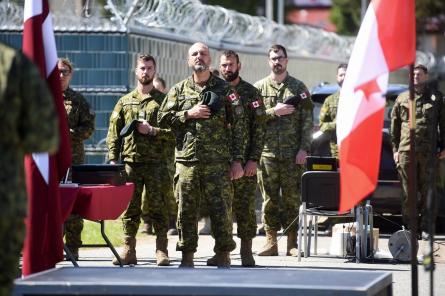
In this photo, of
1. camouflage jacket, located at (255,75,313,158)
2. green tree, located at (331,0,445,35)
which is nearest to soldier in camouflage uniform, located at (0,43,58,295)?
camouflage jacket, located at (255,75,313,158)

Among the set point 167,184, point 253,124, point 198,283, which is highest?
point 253,124

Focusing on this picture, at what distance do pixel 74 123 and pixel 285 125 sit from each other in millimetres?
2582

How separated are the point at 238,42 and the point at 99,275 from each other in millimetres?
17882

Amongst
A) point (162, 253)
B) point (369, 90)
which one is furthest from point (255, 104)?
point (369, 90)

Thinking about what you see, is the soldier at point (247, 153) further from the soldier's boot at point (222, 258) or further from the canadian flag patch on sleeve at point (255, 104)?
the soldier's boot at point (222, 258)

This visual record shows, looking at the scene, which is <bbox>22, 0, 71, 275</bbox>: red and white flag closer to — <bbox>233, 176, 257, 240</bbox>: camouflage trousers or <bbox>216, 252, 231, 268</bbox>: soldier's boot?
<bbox>216, 252, 231, 268</bbox>: soldier's boot

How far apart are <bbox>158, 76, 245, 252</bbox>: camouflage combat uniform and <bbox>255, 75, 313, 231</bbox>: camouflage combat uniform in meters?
2.53

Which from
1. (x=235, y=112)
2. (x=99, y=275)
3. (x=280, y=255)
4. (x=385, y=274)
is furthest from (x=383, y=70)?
(x=280, y=255)

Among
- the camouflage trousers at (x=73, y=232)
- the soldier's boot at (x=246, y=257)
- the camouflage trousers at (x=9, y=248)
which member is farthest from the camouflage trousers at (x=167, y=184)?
the camouflage trousers at (x=9, y=248)

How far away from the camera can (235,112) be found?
41.8 ft

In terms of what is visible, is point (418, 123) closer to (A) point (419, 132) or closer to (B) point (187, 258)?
(A) point (419, 132)

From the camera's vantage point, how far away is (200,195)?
1270cm

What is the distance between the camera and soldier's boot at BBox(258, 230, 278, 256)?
15.2 meters

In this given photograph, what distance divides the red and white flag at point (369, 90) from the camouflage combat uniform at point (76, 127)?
551cm
